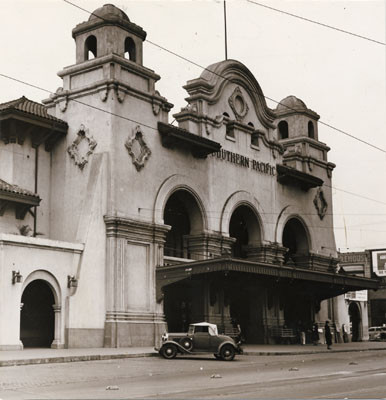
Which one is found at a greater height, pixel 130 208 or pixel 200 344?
pixel 130 208

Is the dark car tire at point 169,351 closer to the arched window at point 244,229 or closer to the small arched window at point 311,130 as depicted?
the arched window at point 244,229

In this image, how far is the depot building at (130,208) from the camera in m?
30.0

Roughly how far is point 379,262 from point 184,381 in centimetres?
6038

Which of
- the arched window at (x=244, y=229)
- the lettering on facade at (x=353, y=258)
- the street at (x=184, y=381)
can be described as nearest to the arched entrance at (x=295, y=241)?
the arched window at (x=244, y=229)

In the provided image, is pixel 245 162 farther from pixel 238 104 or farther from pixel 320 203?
pixel 320 203

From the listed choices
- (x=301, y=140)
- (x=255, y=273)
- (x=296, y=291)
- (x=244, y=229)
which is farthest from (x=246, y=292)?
(x=301, y=140)

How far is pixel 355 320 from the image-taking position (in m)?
55.2

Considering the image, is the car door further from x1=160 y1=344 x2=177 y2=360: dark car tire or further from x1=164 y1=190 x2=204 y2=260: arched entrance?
x1=164 y1=190 x2=204 y2=260: arched entrance

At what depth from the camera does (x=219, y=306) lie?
36.2 metres

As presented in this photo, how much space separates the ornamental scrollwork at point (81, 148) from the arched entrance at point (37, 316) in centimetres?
585

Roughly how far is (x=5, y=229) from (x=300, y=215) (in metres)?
21.3

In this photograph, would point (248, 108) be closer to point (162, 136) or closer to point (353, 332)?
point (162, 136)

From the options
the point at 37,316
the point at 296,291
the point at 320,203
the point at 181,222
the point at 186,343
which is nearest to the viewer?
the point at 186,343

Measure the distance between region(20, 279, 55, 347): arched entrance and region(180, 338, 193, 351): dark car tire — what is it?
7961 mm
